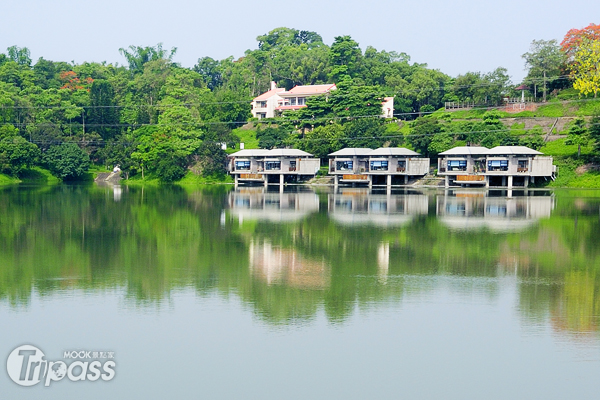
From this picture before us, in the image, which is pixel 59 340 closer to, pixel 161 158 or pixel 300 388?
pixel 300 388

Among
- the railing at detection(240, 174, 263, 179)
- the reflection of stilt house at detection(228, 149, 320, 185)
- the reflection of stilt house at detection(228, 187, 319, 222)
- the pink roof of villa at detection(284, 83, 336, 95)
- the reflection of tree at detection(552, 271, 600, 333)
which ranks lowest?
the reflection of tree at detection(552, 271, 600, 333)

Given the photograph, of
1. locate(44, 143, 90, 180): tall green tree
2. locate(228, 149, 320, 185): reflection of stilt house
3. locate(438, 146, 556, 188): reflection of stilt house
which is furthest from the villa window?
locate(44, 143, 90, 180): tall green tree

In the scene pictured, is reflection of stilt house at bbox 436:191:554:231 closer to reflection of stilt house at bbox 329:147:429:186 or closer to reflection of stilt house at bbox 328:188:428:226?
reflection of stilt house at bbox 328:188:428:226

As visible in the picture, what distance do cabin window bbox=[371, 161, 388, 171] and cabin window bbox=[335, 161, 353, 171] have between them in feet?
8.15

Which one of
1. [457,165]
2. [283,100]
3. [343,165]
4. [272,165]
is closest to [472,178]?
[457,165]

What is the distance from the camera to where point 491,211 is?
3541cm

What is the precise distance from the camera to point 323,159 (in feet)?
228

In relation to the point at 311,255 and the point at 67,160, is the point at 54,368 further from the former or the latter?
the point at 67,160

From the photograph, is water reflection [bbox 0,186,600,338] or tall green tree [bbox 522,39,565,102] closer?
water reflection [bbox 0,186,600,338]

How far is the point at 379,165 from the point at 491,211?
2546 cm

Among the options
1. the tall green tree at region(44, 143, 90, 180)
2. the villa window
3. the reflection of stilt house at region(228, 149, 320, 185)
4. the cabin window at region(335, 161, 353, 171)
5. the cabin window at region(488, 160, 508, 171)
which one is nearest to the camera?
the villa window

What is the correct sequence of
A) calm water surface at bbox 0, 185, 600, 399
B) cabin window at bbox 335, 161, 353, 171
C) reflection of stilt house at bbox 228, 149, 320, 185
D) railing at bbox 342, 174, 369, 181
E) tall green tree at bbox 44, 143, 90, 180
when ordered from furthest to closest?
tall green tree at bbox 44, 143, 90, 180 → reflection of stilt house at bbox 228, 149, 320, 185 → cabin window at bbox 335, 161, 353, 171 → railing at bbox 342, 174, 369, 181 → calm water surface at bbox 0, 185, 600, 399

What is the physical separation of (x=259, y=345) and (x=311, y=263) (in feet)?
24.5

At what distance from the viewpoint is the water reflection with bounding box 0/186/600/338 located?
50.0 ft
